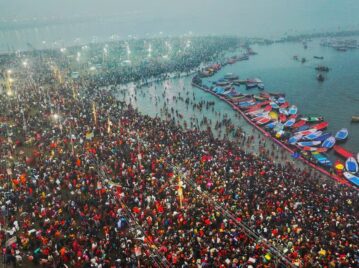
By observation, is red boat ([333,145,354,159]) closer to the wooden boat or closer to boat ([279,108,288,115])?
the wooden boat

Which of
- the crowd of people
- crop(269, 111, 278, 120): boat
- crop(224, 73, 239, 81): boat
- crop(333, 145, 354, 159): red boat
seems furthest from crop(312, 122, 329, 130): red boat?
crop(224, 73, 239, 81): boat

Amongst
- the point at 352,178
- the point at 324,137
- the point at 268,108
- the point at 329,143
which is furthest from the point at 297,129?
the point at 352,178

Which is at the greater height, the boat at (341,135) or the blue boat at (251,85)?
the blue boat at (251,85)


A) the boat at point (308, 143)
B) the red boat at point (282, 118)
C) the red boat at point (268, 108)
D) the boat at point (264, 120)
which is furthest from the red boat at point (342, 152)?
the red boat at point (268, 108)

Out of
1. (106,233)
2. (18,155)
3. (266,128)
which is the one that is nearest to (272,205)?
(106,233)

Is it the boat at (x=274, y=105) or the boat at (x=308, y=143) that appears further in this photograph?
the boat at (x=274, y=105)

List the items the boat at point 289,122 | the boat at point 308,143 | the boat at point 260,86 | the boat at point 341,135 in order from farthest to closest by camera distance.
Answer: the boat at point 260,86 < the boat at point 289,122 < the boat at point 341,135 < the boat at point 308,143

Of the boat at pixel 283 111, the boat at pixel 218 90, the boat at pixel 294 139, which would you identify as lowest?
the boat at pixel 294 139

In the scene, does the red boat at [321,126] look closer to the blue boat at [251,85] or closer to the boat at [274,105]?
the boat at [274,105]
